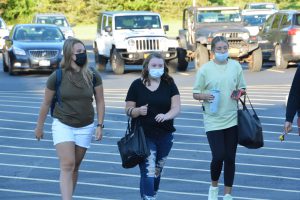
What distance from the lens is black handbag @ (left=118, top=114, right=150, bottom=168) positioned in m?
8.09

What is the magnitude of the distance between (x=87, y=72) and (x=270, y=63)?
24587 mm

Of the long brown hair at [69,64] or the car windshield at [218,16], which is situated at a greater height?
the long brown hair at [69,64]

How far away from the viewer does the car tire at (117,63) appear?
27.1 metres

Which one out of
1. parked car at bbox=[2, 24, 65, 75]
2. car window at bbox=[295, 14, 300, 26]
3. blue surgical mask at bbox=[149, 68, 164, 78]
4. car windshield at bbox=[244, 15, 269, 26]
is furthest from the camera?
car windshield at bbox=[244, 15, 269, 26]

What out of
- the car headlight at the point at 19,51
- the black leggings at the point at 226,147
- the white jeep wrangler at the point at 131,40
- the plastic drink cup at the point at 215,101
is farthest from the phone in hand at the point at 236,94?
the car headlight at the point at 19,51

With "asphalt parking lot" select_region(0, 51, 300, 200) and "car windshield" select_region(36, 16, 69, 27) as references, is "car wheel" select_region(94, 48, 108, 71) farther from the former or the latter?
"car windshield" select_region(36, 16, 69, 27)

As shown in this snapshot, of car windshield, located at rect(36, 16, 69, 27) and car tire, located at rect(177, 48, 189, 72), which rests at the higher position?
car tire, located at rect(177, 48, 189, 72)

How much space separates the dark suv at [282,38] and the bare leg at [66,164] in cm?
1957

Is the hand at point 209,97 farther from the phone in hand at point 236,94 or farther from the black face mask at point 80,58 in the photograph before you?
the black face mask at point 80,58

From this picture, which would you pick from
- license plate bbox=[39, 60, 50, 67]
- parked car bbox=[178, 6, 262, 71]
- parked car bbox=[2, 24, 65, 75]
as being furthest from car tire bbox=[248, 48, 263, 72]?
license plate bbox=[39, 60, 50, 67]

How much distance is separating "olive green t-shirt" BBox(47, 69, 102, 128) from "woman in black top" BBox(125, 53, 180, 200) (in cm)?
41

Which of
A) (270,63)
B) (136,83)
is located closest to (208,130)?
(136,83)

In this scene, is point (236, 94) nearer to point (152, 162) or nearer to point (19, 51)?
point (152, 162)

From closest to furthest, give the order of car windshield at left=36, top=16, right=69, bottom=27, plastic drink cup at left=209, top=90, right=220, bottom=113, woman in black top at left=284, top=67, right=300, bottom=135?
1. woman in black top at left=284, top=67, right=300, bottom=135
2. plastic drink cup at left=209, top=90, right=220, bottom=113
3. car windshield at left=36, top=16, right=69, bottom=27
